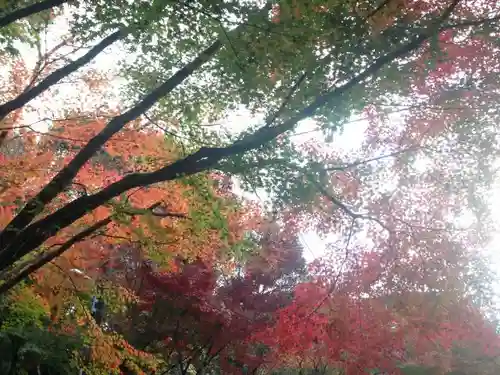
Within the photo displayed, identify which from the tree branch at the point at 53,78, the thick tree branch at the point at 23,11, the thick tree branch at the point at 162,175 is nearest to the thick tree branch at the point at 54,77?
the tree branch at the point at 53,78

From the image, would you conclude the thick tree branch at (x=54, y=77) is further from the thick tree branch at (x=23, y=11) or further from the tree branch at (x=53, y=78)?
the thick tree branch at (x=23, y=11)

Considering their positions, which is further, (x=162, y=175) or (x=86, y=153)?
(x=86, y=153)

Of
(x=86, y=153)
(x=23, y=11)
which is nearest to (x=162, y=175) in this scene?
(x=86, y=153)

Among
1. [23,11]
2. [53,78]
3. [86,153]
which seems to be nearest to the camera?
[23,11]

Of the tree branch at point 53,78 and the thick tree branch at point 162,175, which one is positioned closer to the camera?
the thick tree branch at point 162,175

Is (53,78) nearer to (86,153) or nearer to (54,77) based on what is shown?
(54,77)

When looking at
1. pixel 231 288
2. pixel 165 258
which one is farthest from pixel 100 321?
pixel 165 258

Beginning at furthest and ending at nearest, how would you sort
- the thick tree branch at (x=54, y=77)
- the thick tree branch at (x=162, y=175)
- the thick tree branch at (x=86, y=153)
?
the thick tree branch at (x=54, y=77)
the thick tree branch at (x=86, y=153)
the thick tree branch at (x=162, y=175)

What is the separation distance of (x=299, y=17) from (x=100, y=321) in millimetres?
8540

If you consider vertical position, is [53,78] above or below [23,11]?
above

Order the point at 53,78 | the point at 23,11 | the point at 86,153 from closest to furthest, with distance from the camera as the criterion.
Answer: the point at 23,11 < the point at 86,153 < the point at 53,78

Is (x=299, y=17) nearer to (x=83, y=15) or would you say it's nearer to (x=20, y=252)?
(x=83, y=15)

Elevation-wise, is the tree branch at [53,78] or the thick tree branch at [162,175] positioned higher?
the tree branch at [53,78]

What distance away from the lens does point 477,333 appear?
10078 mm
